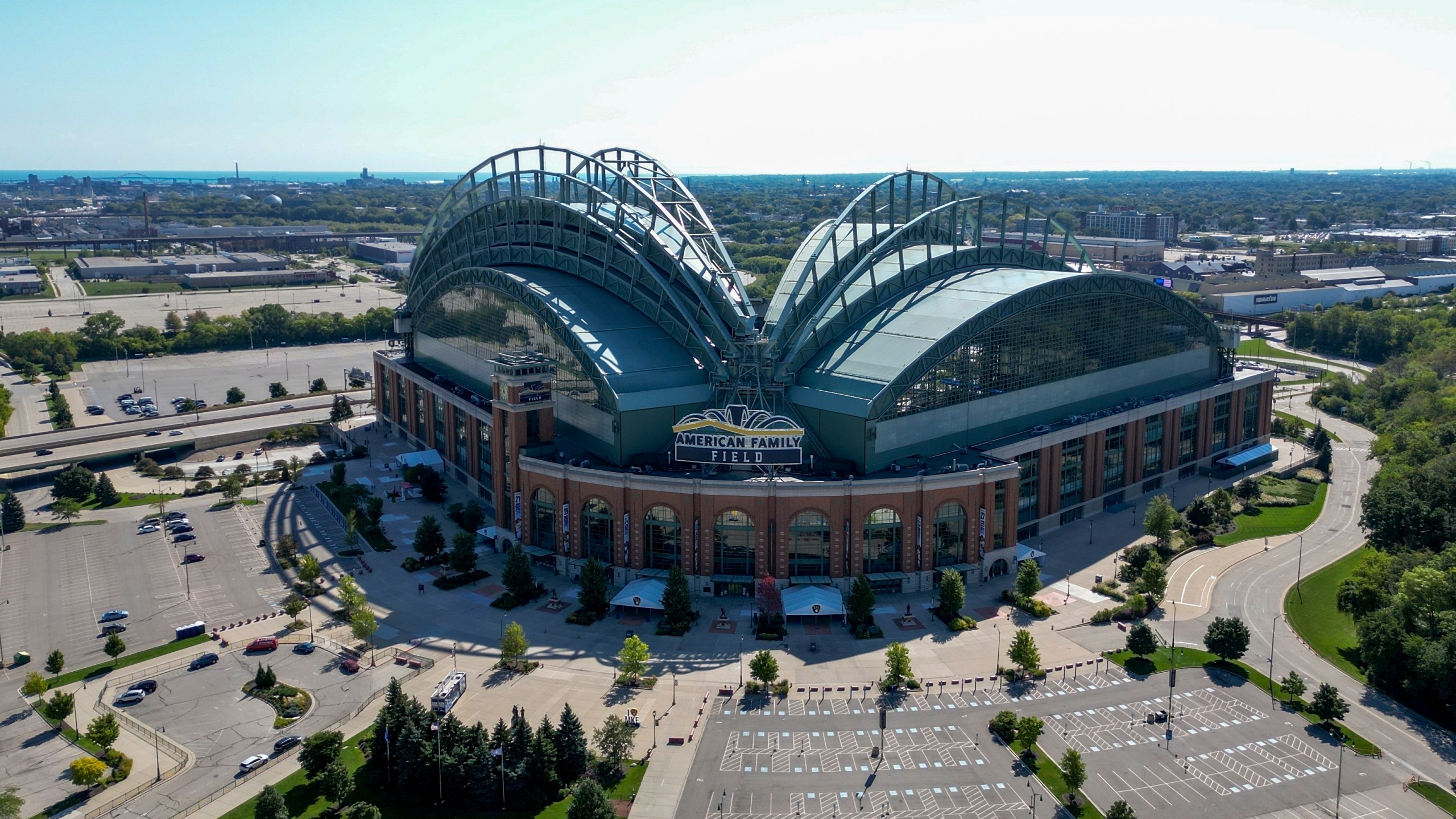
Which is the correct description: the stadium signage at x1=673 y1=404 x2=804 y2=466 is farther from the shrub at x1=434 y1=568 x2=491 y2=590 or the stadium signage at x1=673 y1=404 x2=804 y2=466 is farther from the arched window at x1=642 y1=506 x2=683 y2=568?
the shrub at x1=434 y1=568 x2=491 y2=590

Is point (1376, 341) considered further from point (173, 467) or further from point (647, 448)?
point (173, 467)

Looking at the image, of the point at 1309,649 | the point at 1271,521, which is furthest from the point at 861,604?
the point at 1271,521

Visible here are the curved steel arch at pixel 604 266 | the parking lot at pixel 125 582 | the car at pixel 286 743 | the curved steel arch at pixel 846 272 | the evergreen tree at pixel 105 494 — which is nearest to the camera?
the car at pixel 286 743

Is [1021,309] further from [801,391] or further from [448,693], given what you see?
[448,693]

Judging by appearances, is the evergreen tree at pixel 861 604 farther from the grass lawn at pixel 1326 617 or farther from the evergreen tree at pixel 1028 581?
the grass lawn at pixel 1326 617

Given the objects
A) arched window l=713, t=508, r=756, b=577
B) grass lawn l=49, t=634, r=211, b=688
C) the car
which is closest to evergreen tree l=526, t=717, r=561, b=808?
the car

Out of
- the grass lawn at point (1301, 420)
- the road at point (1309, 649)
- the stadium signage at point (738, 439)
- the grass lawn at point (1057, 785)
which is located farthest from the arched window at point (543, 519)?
the grass lawn at point (1301, 420)

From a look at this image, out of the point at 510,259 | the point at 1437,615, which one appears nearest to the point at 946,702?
the point at 1437,615
